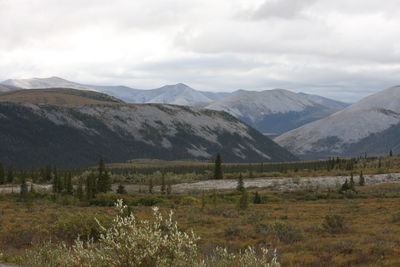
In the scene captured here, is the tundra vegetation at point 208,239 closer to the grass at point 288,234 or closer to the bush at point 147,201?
the grass at point 288,234

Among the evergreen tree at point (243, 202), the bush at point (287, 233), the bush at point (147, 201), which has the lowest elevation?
the bush at point (147, 201)

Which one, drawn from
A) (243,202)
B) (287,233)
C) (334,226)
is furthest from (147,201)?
(287,233)

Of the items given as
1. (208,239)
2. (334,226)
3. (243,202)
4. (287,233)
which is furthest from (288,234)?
(243,202)

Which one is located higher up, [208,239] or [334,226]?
[334,226]

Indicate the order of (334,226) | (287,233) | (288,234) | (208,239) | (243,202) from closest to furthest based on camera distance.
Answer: (288,234), (287,233), (208,239), (334,226), (243,202)

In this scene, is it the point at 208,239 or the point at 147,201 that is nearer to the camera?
the point at 208,239

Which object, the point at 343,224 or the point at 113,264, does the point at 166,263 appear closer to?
the point at 113,264

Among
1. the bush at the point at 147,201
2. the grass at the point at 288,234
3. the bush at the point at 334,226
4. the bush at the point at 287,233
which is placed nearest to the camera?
the grass at the point at 288,234

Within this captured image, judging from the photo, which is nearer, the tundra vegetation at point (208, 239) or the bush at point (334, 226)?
the tundra vegetation at point (208, 239)

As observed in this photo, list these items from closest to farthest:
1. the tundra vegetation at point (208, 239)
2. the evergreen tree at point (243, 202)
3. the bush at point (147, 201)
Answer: the tundra vegetation at point (208, 239) → the evergreen tree at point (243, 202) → the bush at point (147, 201)

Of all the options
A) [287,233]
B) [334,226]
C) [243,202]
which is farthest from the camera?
[243,202]

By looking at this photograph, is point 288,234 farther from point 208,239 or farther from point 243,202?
point 243,202

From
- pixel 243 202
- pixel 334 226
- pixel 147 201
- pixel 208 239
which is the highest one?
pixel 334 226

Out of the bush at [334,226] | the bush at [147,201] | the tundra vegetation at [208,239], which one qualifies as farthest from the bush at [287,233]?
the bush at [147,201]
